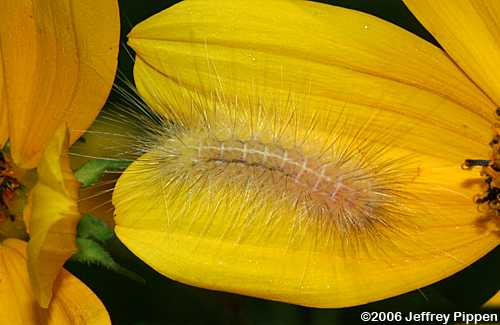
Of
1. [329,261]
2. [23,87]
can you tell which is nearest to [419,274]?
[329,261]

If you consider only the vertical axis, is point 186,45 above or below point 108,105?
above

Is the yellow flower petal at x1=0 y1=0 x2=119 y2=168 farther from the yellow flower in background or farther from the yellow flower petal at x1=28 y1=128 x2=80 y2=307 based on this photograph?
the yellow flower petal at x1=28 y1=128 x2=80 y2=307

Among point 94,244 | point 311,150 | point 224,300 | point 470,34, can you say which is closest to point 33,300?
point 94,244

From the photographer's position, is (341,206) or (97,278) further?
(97,278)

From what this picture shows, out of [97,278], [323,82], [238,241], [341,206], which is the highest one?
[323,82]

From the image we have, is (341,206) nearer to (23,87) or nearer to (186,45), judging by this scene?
(186,45)

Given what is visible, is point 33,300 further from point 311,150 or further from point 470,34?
point 470,34

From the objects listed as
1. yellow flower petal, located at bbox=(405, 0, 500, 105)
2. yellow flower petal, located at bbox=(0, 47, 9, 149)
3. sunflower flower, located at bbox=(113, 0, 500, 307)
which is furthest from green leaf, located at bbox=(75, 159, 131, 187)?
yellow flower petal, located at bbox=(405, 0, 500, 105)
